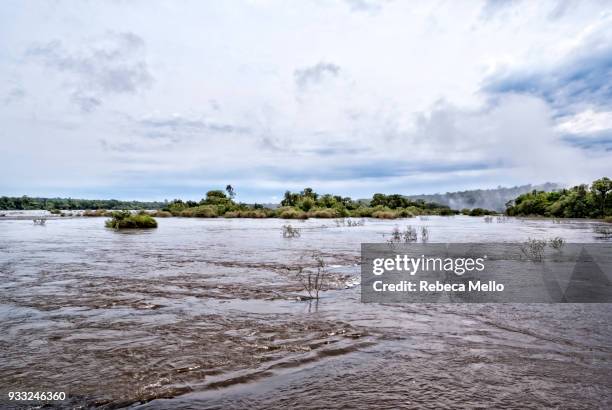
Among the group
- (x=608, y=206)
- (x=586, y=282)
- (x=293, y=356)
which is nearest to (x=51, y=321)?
(x=293, y=356)

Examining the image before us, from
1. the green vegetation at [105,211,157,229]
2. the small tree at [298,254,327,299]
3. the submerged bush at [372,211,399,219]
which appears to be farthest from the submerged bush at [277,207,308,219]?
the small tree at [298,254,327,299]

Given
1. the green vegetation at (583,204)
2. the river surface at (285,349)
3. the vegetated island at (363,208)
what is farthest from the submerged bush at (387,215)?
the river surface at (285,349)

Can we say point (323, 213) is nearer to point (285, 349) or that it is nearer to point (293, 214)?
point (293, 214)

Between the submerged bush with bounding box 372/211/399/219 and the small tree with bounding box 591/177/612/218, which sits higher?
the small tree with bounding box 591/177/612/218

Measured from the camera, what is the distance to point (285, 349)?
5.52 m

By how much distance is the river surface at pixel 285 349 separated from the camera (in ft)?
13.6

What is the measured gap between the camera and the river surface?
13.6 feet

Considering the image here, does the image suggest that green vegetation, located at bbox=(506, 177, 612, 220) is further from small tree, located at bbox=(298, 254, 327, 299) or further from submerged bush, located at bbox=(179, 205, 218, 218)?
submerged bush, located at bbox=(179, 205, 218, 218)

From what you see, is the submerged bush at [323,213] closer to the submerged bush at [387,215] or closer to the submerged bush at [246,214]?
the submerged bush at [387,215]

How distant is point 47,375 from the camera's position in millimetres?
4574

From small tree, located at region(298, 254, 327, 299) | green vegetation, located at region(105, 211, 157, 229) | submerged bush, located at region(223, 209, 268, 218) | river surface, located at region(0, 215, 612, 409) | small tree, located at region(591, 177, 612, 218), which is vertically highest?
small tree, located at region(591, 177, 612, 218)

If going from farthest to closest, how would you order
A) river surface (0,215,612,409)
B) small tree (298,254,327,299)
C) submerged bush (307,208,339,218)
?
1. submerged bush (307,208,339,218)
2. small tree (298,254,327,299)
3. river surface (0,215,612,409)

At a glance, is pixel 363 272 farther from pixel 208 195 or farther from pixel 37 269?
pixel 208 195

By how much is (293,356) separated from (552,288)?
7.58 m
